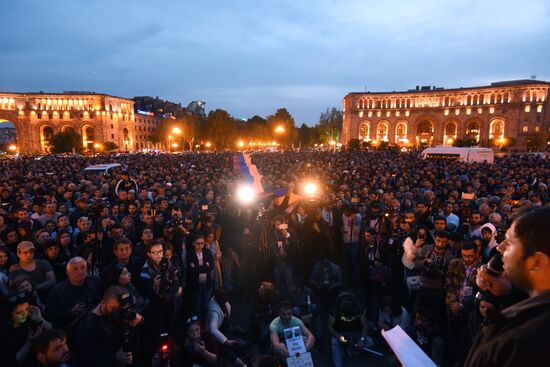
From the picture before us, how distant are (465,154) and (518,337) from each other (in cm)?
2955

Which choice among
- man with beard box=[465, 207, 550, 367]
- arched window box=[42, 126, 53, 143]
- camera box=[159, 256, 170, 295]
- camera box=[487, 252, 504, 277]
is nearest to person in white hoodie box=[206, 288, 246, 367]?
camera box=[159, 256, 170, 295]

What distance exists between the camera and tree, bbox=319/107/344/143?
11044 cm

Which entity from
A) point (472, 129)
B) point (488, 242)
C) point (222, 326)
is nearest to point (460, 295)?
point (488, 242)

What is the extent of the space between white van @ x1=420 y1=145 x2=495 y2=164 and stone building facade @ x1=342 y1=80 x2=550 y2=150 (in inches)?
2146

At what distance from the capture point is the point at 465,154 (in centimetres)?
2672

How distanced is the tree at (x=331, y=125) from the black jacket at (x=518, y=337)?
110 meters

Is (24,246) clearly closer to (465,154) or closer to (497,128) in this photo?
(465,154)

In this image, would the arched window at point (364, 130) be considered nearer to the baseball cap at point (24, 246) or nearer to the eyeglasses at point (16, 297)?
the baseball cap at point (24, 246)

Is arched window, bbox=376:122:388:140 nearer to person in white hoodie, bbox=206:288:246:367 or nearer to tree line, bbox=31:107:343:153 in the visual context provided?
tree line, bbox=31:107:343:153

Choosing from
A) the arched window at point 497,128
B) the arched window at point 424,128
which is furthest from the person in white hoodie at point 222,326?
the arched window at point 424,128

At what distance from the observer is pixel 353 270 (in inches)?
312

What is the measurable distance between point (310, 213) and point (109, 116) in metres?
102

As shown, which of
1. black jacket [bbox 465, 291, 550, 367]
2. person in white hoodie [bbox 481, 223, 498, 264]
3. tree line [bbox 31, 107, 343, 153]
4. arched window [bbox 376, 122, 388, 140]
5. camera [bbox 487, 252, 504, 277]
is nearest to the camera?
black jacket [bbox 465, 291, 550, 367]

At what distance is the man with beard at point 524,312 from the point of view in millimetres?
1235
